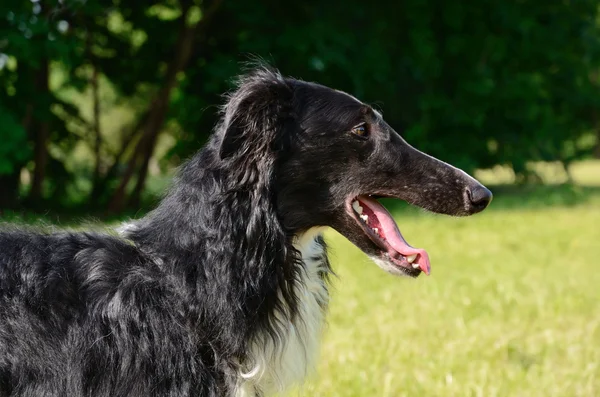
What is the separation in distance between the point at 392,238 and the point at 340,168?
340 millimetres

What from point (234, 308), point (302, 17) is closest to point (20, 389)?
point (234, 308)

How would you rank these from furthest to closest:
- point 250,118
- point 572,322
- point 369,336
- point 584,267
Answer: point 584,267, point 572,322, point 369,336, point 250,118

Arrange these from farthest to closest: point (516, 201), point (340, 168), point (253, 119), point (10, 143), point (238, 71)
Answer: point (516, 201) < point (238, 71) < point (10, 143) < point (340, 168) < point (253, 119)

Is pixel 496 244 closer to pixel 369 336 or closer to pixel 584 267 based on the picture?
pixel 584 267

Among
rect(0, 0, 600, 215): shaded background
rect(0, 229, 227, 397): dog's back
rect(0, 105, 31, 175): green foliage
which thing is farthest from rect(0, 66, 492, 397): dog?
rect(0, 0, 600, 215): shaded background

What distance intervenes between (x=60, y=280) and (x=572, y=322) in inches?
179

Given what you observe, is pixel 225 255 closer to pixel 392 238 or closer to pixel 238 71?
pixel 392 238

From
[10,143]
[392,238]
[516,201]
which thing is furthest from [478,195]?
[516,201]

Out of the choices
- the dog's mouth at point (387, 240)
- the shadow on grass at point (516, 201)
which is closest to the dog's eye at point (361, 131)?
the dog's mouth at point (387, 240)

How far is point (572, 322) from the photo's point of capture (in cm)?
591

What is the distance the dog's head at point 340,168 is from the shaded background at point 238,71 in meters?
8.01

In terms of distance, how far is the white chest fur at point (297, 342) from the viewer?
8.91 ft

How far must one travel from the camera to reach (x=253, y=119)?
266cm

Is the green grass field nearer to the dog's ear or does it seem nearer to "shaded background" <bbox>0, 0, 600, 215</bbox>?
the dog's ear
